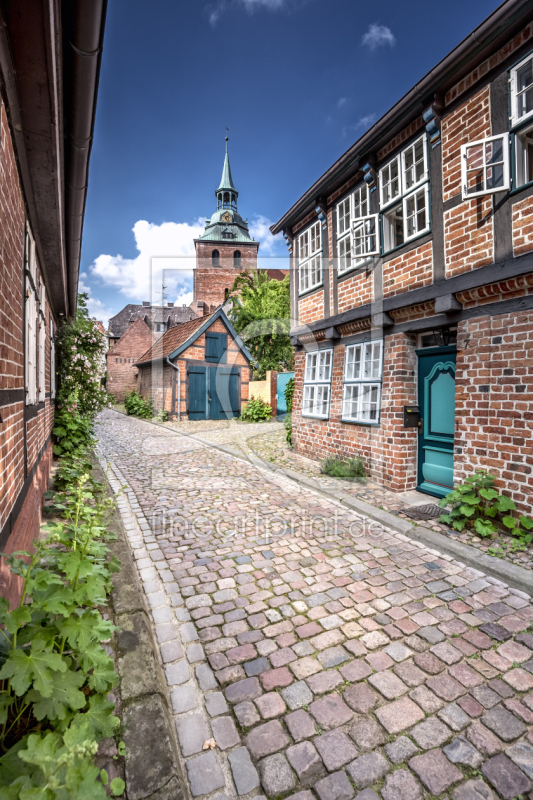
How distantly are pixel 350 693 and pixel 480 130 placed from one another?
5724 millimetres

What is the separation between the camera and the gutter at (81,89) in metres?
1.94

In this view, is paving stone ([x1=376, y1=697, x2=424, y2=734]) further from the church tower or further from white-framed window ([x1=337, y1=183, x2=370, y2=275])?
the church tower

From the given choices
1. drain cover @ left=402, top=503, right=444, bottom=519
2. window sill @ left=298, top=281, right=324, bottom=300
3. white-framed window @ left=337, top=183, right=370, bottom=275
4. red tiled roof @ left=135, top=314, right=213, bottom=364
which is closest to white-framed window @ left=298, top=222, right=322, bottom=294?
window sill @ left=298, top=281, right=324, bottom=300

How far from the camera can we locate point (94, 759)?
5.71 ft

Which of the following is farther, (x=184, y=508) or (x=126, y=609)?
(x=184, y=508)

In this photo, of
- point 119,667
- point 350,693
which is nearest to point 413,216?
point 350,693

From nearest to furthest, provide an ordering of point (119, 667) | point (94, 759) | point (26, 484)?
1. point (94, 759)
2. point (119, 667)
3. point (26, 484)

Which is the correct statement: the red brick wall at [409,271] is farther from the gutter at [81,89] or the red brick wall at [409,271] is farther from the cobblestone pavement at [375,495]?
the gutter at [81,89]

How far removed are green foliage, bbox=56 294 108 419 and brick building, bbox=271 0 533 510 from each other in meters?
4.85

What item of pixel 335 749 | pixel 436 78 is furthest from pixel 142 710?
pixel 436 78

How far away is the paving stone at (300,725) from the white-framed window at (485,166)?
190 inches

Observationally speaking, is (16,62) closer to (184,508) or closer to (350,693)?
(350,693)

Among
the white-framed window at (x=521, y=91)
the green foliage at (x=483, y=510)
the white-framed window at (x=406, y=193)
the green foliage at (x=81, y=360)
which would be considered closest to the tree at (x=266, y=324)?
the green foliage at (x=81, y=360)

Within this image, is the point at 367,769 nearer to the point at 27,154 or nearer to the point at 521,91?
the point at 27,154
